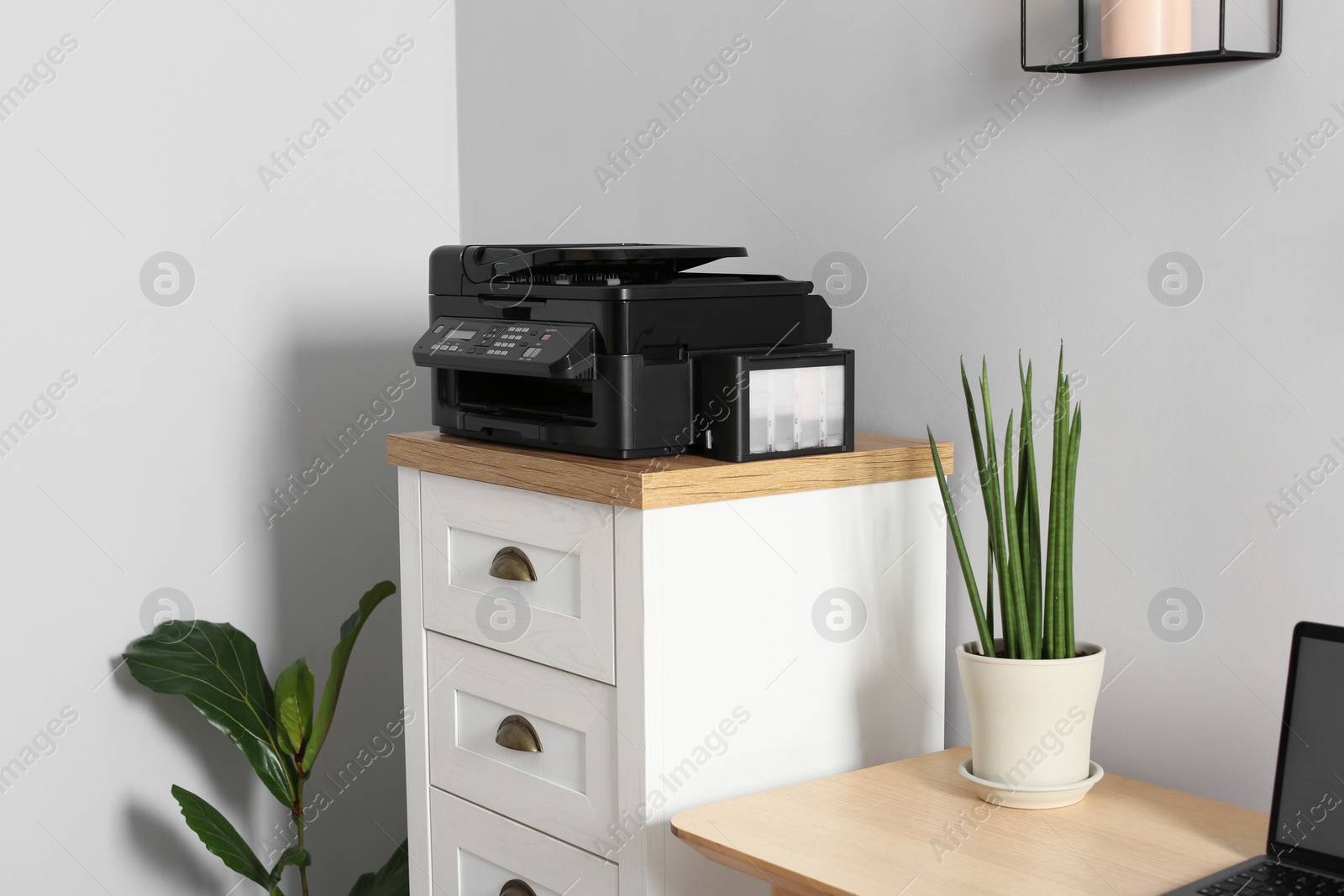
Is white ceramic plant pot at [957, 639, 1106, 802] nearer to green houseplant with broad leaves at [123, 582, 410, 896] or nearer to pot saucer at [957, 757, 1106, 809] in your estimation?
pot saucer at [957, 757, 1106, 809]

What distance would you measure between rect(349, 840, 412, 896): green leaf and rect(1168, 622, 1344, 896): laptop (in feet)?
4.73

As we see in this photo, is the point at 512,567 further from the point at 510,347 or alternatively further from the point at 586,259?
the point at 586,259

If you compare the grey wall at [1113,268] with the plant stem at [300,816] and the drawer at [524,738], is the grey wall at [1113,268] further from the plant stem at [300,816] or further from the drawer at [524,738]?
the plant stem at [300,816]

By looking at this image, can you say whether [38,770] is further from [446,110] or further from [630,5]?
[630,5]

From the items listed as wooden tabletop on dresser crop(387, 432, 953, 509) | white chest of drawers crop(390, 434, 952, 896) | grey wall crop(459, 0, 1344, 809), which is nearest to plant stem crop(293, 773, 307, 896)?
white chest of drawers crop(390, 434, 952, 896)

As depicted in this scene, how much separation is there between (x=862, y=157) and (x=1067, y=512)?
688 mm

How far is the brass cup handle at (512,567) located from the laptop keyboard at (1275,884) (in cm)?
83

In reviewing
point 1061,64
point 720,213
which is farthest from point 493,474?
point 1061,64

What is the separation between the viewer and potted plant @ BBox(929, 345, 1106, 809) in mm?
1354

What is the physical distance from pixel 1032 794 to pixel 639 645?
0.47 meters

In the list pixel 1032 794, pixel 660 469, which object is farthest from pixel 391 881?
pixel 1032 794

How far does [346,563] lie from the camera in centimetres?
244

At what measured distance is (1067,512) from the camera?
4.48 ft

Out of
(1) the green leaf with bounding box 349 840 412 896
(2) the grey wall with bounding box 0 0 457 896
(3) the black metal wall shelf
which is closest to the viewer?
(3) the black metal wall shelf
